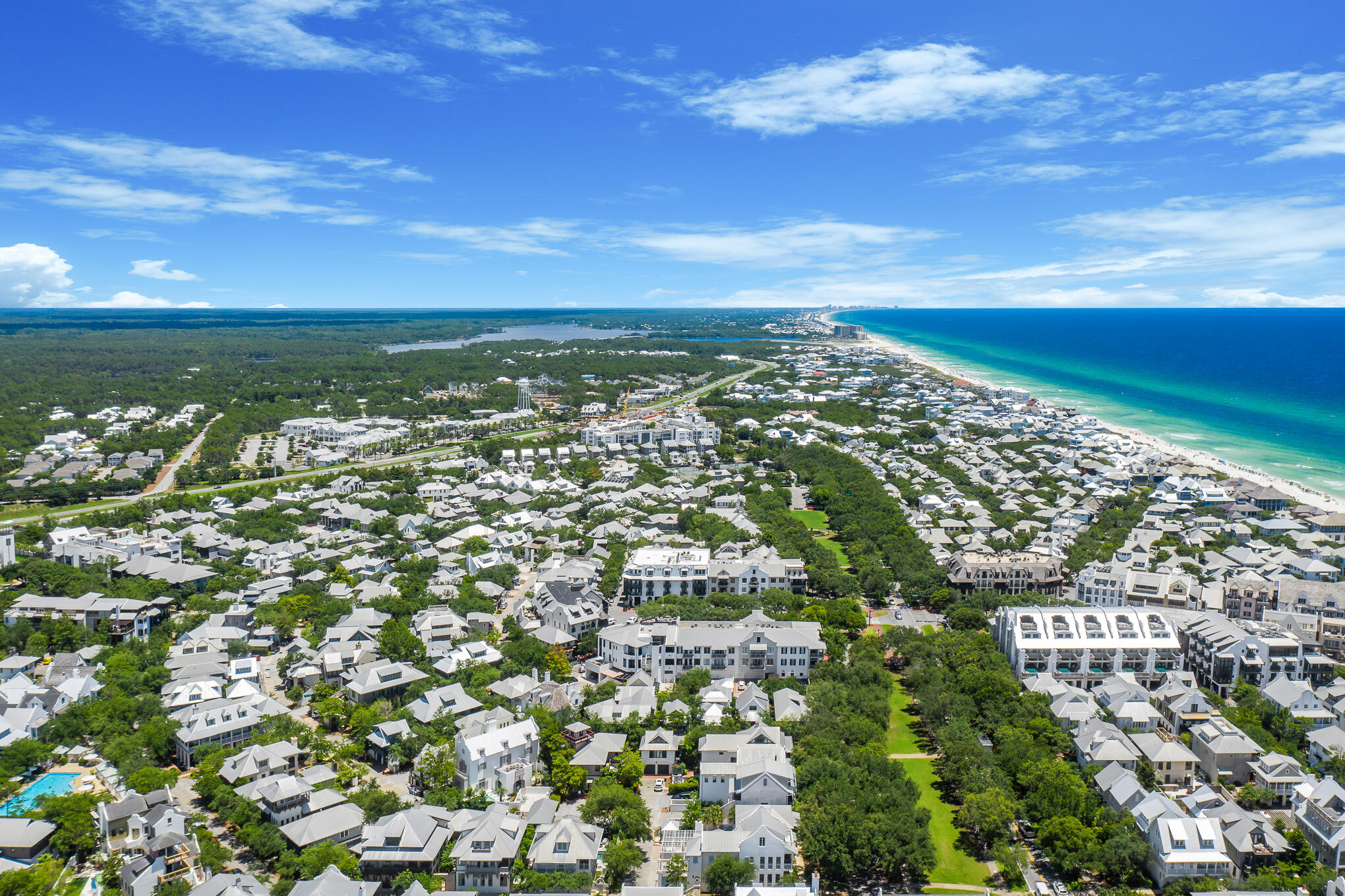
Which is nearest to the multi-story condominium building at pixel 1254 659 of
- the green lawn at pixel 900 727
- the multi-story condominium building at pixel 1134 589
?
the multi-story condominium building at pixel 1134 589

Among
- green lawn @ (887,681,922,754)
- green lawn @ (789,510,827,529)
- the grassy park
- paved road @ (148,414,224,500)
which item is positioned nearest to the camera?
green lawn @ (887,681,922,754)

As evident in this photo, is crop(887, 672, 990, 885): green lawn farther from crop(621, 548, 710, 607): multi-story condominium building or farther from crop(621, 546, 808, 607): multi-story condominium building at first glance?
crop(621, 548, 710, 607): multi-story condominium building

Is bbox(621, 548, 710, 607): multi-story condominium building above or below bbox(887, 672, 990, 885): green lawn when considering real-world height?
above

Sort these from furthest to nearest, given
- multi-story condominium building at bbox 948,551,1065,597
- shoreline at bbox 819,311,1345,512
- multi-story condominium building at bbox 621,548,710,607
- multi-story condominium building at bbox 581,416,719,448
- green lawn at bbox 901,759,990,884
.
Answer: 1. multi-story condominium building at bbox 581,416,719,448
2. shoreline at bbox 819,311,1345,512
3. multi-story condominium building at bbox 948,551,1065,597
4. multi-story condominium building at bbox 621,548,710,607
5. green lawn at bbox 901,759,990,884

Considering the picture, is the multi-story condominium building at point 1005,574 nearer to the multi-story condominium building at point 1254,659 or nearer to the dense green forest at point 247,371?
the multi-story condominium building at point 1254,659

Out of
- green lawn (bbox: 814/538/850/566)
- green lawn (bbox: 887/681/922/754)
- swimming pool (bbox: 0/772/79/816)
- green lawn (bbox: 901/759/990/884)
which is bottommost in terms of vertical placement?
green lawn (bbox: 901/759/990/884)

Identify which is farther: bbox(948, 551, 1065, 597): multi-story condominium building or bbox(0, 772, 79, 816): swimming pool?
bbox(948, 551, 1065, 597): multi-story condominium building

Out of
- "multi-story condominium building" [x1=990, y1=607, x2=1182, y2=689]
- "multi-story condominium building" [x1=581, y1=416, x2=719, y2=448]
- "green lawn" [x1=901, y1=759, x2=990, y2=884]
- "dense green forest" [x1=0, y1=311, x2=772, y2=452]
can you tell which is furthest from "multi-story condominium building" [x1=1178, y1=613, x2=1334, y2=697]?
"dense green forest" [x1=0, y1=311, x2=772, y2=452]
